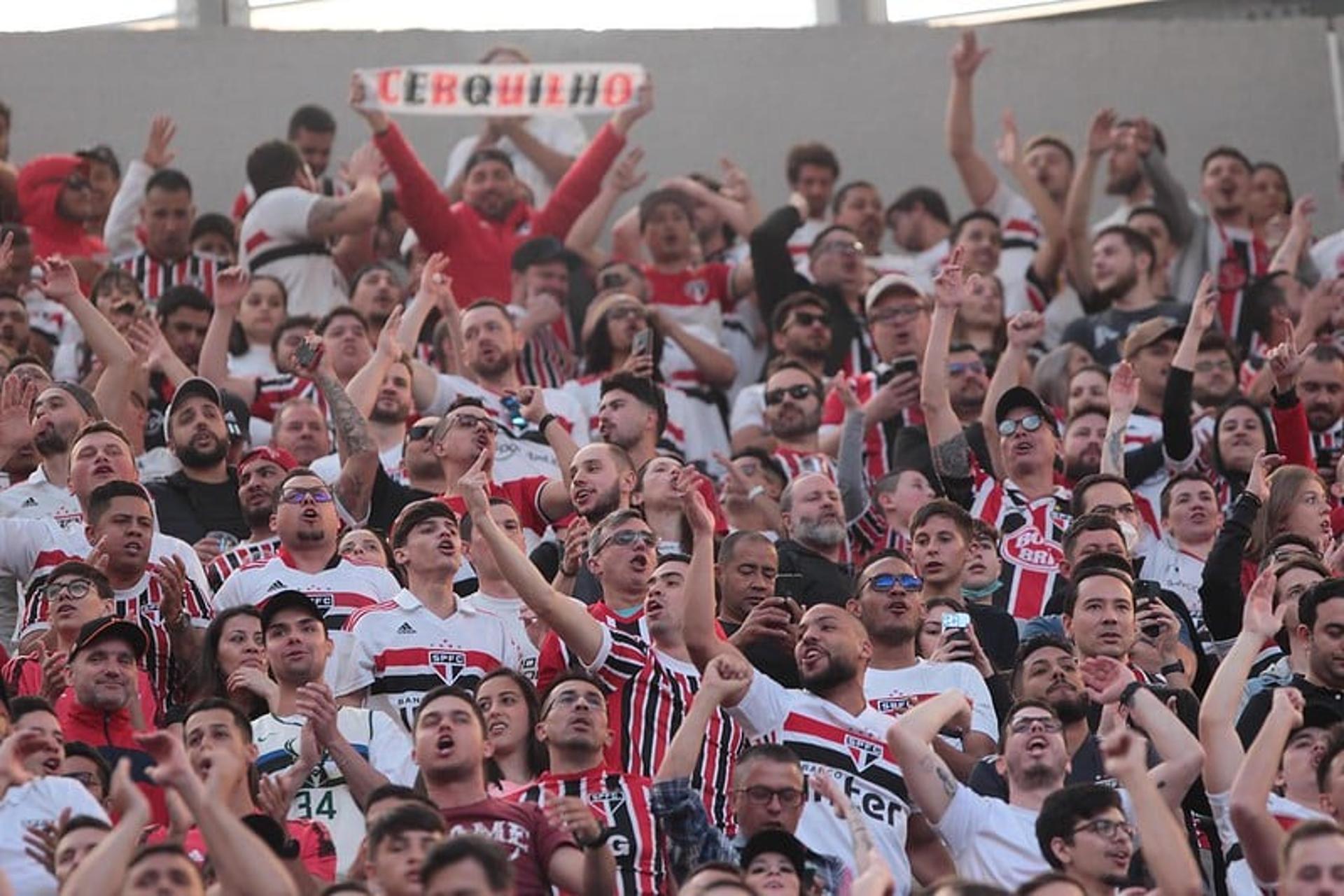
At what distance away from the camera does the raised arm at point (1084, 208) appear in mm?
15922

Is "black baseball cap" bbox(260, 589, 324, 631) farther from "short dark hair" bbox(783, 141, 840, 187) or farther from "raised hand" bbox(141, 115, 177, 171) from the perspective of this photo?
"short dark hair" bbox(783, 141, 840, 187)

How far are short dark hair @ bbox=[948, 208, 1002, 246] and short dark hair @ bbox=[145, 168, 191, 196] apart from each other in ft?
12.5

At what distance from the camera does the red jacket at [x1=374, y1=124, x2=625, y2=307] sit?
15281 millimetres

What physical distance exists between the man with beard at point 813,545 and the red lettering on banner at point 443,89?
450 centimetres

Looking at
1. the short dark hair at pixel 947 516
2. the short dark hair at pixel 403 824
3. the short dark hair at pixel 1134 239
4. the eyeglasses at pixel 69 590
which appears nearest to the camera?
the short dark hair at pixel 403 824

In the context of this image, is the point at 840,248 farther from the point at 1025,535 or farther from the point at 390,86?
the point at 1025,535

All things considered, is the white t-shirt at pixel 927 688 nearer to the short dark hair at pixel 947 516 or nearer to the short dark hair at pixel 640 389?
the short dark hair at pixel 947 516

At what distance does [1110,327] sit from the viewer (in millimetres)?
14977

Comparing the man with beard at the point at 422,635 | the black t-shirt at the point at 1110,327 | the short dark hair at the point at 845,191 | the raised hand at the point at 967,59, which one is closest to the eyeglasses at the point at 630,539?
the man with beard at the point at 422,635

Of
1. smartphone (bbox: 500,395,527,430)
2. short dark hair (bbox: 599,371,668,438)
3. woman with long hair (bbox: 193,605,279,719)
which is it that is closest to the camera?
woman with long hair (bbox: 193,605,279,719)

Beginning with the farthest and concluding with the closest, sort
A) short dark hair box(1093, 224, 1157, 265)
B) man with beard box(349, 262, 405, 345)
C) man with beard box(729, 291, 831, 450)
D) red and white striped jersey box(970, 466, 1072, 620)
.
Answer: short dark hair box(1093, 224, 1157, 265) → man with beard box(349, 262, 405, 345) → man with beard box(729, 291, 831, 450) → red and white striped jersey box(970, 466, 1072, 620)

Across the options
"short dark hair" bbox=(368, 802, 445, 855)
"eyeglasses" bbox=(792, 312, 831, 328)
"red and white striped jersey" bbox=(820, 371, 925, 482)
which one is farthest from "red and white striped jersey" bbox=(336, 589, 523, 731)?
"eyeglasses" bbox=(792, 312, 831, 328)

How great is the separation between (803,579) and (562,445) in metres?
1.31

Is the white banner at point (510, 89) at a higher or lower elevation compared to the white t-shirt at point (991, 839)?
higher
